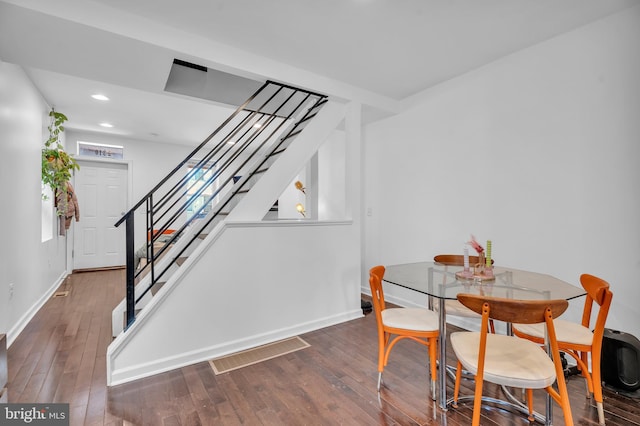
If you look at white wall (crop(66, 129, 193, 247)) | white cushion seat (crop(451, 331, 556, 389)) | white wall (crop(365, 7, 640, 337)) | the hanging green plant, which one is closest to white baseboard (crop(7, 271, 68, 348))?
the hanging green plant

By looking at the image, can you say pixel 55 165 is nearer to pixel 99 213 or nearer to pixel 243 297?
pixel 99 213

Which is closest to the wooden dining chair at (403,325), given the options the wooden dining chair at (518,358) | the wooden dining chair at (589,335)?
the wooden dining chair at (518,358)

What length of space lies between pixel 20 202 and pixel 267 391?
10.2 feet

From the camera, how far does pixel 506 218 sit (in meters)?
2.83

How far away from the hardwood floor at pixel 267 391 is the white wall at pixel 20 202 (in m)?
0.51

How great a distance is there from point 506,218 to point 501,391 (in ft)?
4.89

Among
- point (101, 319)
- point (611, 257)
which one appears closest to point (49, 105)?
point (101, 319)

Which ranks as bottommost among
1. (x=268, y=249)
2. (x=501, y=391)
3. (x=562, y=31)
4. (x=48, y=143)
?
(x=501, y=391)

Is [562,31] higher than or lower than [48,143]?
higher

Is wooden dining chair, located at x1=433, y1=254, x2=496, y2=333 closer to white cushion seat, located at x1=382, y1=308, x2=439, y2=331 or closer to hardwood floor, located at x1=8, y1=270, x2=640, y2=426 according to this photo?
white cushion seat, located at x1=382, y1=308, x2=439, y2=331

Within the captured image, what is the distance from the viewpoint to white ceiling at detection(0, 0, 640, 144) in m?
2.06

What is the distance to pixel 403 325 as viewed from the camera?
1954 mm

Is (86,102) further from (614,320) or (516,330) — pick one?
(614,320)

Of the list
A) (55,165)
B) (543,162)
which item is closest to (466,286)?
(543,162)
